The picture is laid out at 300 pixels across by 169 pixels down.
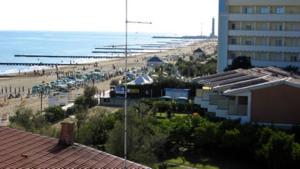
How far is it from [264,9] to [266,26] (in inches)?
77.5

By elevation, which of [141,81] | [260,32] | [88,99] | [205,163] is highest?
[260,32]

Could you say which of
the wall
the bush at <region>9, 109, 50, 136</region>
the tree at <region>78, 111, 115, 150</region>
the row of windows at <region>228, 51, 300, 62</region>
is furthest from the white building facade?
the bush at <region>9, 109, 50, 136</region>

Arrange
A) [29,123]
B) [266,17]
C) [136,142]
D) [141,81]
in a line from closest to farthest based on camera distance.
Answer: [136,142] < [29,123] < [141,81] < [266,17]

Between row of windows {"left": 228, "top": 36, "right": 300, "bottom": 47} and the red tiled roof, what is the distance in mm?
46487

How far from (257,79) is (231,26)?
2762 cm

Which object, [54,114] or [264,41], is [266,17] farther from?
[54,114]

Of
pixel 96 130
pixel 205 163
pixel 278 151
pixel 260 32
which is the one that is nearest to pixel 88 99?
pixel 96 130

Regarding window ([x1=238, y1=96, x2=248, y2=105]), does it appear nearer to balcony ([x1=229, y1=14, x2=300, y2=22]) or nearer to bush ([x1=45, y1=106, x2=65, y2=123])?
bush ([x1=45, y1=106, x2=65, y2=123])

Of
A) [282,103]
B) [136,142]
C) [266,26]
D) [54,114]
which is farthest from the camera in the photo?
[266,26]

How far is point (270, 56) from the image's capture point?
190 ft

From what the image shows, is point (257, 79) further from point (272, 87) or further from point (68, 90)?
point (68, 90)

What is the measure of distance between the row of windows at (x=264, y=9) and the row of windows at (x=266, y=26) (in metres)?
1.27

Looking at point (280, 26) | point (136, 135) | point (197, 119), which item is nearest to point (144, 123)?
point (136, 135)

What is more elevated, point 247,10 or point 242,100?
point 247,10
